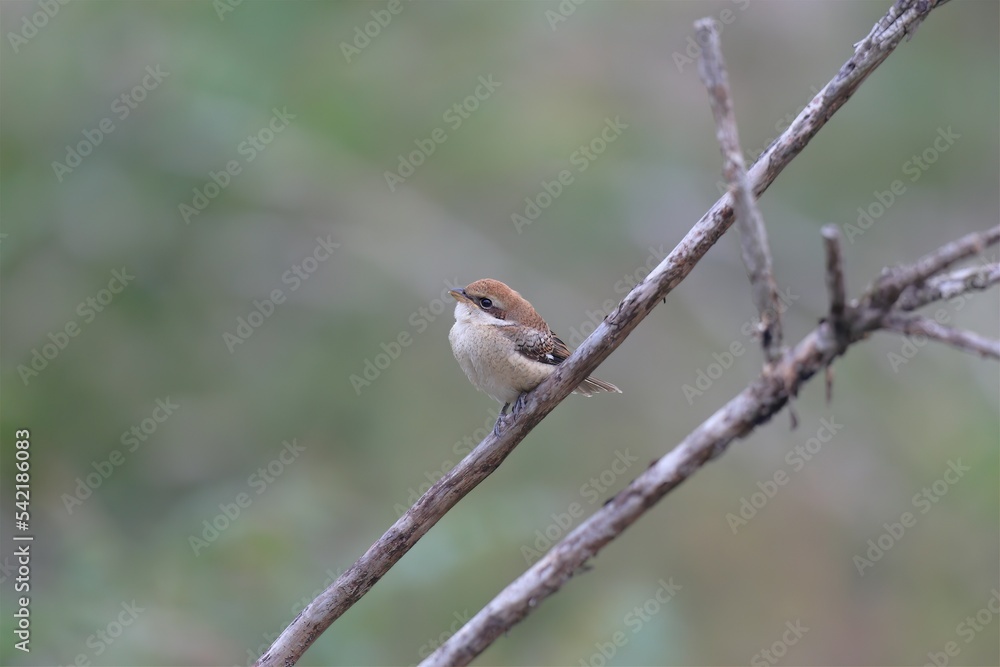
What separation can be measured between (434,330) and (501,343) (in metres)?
5.97

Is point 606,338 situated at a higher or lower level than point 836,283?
lower

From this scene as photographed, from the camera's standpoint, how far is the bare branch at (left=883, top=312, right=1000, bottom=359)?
73.3 inches

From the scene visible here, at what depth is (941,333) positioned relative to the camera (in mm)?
1894

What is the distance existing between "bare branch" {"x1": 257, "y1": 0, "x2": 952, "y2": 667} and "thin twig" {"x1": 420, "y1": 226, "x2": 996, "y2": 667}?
2.59 feet

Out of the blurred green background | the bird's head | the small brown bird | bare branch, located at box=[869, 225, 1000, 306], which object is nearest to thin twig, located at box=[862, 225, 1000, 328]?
bare branch, located at box=[869, 225, 1000, 306]

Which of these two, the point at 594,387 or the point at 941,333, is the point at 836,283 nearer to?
the point at 941,333

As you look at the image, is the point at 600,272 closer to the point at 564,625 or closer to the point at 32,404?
the point at 564,625

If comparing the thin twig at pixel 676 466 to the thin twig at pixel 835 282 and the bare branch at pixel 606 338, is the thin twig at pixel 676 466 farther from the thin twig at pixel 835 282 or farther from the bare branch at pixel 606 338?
the bare branch at pixel 606 338

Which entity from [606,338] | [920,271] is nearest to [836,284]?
[920,271]

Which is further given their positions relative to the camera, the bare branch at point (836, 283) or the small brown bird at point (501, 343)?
the small brown bird at point (501, 343)

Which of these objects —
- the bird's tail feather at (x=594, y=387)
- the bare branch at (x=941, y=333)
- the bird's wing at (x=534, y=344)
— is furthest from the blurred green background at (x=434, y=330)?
the bare branch at (x=941, y=333)

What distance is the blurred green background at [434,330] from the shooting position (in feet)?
22.4

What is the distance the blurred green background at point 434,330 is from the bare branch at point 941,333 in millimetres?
4373

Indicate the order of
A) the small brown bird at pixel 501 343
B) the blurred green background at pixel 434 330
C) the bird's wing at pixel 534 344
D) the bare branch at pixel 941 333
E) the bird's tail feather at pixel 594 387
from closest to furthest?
the bare branch at pixel 941 333, the small brown bird at pixel 501 343, the bird's wing at pixel 534 344, the bird's tail feather at pixel 594 387, the blurred green background at pixel 434 330
